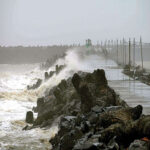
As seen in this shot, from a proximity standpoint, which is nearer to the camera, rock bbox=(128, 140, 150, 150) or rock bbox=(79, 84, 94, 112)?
rock bbox=(128, 140, 150, 150)

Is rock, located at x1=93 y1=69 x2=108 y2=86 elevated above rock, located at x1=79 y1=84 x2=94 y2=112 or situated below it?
above

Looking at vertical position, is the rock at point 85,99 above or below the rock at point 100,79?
below

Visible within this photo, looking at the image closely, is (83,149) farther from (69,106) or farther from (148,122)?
(69,106)

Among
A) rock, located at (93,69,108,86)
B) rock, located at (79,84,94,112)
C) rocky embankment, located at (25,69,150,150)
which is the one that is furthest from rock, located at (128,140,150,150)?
rock, located at (93,69,108,86)

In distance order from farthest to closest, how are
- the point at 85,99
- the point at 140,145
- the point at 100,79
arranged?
the point at 100,79
the point at 85,99
the point at 140,145

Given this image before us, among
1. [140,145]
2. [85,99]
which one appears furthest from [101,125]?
[85,99]

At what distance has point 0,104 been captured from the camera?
44.2m

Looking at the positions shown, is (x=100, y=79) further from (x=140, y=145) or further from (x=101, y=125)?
(x=140, y=145)

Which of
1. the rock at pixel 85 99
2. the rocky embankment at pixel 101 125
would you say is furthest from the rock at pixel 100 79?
the rock at pixel 85 99

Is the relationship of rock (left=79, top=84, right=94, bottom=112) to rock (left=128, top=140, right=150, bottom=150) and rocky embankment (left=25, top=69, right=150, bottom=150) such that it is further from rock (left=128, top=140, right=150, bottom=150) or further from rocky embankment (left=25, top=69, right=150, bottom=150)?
rock (left=128, top=140, right=150, bottom=150)

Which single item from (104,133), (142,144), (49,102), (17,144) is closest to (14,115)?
(49,102)

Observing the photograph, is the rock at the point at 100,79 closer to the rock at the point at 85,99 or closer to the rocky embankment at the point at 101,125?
the rocky embankment at the point at 101,125

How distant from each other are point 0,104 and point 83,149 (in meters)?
32.3

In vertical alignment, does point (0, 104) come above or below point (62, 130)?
below
